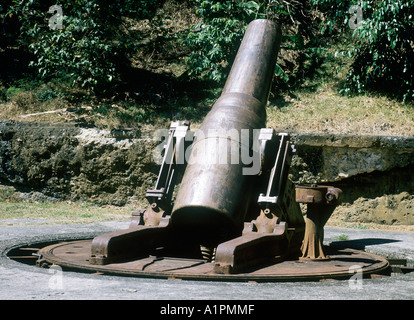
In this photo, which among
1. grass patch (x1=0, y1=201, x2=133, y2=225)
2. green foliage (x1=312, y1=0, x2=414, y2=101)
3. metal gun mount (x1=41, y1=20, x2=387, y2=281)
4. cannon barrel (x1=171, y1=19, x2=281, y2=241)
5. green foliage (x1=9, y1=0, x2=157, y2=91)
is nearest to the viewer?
metal gun mount (x1=41, y1=20, x2=387, y2=281)

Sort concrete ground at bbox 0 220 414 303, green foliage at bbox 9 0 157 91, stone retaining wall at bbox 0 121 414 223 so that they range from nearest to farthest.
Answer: concrete ground at bbox 0 220 414 303 < stone retaining wall at bbox 0 121 414 223 < green foliage at bbox 9 0 157 91

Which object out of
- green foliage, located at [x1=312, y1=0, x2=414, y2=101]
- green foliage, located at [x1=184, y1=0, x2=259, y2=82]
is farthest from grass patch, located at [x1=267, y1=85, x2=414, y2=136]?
green foliage, located at [x1=184, y1=0, x2=259, y2=82]

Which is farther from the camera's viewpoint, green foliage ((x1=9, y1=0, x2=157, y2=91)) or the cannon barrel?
green foliage ((x1=9, y1=0, x2=157, y2=91))

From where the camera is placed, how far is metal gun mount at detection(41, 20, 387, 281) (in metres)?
4.69

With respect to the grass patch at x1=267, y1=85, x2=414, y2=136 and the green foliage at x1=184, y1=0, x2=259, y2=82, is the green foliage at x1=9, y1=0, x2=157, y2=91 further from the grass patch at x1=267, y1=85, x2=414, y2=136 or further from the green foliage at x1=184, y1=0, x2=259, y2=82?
the grass patch at x1=267, y1=85, x2=414, y2=136

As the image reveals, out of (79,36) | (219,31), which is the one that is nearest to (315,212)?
(219,31)

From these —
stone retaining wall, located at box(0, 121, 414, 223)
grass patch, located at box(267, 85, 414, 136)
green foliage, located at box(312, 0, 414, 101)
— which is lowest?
stone retaining wall, located at box(0, 121, 414, 223)

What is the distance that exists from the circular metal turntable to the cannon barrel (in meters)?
0.39

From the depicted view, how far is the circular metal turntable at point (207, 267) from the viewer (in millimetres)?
4348

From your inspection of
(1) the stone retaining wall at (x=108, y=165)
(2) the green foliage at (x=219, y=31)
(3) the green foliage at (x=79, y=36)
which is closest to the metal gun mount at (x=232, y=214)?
(1) the stone retaining wall at (x=108, y=165)

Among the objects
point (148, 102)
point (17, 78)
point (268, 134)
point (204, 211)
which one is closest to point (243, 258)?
point (204, 211)

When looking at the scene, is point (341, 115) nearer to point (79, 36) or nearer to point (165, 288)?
point (79, 36)

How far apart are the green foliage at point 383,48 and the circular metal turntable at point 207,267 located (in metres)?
6.77

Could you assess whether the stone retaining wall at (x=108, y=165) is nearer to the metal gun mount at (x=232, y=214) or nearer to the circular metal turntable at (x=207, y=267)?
the metal gun mount at (x=232, y=214)
